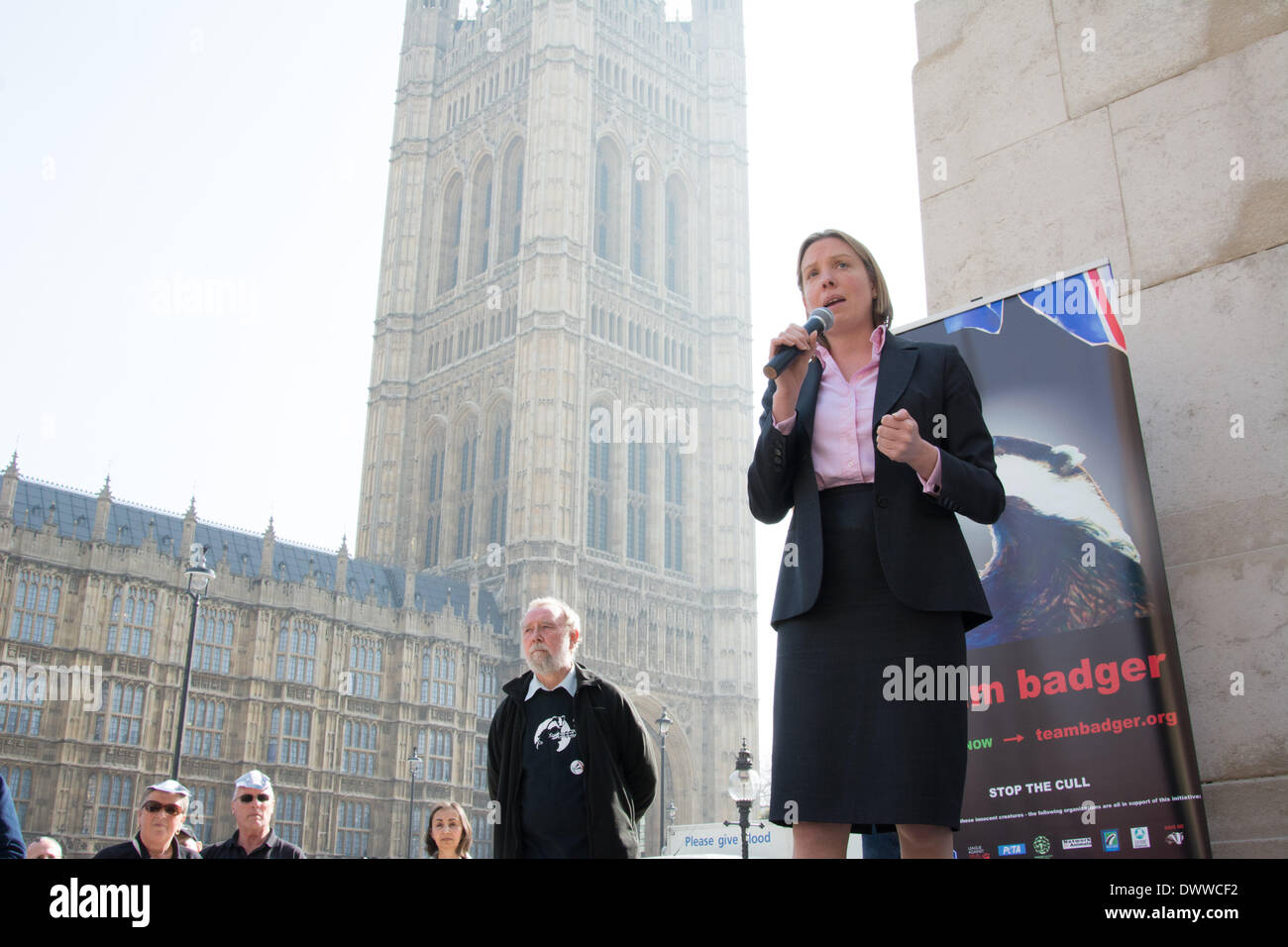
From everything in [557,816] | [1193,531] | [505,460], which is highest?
[505,460]

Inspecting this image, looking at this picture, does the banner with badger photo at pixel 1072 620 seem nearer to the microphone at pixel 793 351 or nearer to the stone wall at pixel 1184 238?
the stone wall at pixel 1184 238

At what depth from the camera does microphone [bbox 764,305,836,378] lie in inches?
90.0

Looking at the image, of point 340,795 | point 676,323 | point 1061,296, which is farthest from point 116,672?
point 1061,296

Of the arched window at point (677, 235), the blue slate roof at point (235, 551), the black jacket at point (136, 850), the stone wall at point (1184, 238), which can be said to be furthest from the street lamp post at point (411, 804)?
the stone wall at point (1184, 238)

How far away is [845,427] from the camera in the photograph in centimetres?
238

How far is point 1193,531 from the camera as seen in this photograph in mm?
3570

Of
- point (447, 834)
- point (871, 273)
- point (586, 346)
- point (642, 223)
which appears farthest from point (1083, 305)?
point (642, 223)

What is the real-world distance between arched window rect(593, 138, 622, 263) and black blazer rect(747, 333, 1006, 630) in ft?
169

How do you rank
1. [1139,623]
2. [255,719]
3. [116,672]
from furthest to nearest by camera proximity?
[255,719] → [116,672] → [1139,623]

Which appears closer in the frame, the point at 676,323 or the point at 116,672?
the point at 116,672

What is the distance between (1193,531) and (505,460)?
153ft

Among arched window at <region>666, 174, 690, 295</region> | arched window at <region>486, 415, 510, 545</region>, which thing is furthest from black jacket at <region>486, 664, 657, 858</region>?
arched window at <region>666, 174, 690, 295</region>

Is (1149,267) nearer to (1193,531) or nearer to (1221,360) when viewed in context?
(1221,360)

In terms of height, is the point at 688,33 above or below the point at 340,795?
above
